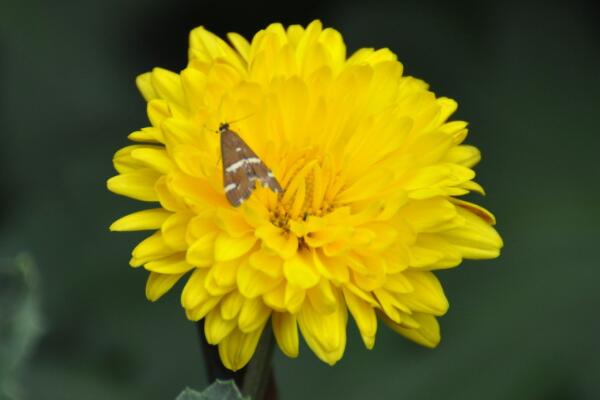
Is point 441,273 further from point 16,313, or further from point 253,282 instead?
point 16,313

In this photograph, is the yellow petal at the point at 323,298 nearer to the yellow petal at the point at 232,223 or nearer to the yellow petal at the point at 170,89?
the yellow petal at the point at 232,223

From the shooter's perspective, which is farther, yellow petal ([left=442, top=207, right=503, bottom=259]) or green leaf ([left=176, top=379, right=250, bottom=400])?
yellow petal ([left=442, top=207, right=503, bottom=259])

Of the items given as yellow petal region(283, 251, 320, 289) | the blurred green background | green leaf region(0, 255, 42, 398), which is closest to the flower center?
yellow petal region(283, 251, 320, 289)

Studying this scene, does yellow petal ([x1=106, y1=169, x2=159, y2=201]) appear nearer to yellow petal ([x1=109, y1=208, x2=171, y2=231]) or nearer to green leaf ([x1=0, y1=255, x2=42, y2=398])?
yellow petal ([x1=109, y1=208, x2=171, y2=231])

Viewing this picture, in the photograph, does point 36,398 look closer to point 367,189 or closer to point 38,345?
point 38,345

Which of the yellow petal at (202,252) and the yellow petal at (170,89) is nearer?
the yellow petal at (202,252)

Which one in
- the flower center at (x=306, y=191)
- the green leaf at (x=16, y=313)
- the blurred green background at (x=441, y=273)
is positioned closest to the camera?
the green leaf at (x=16, y=313)

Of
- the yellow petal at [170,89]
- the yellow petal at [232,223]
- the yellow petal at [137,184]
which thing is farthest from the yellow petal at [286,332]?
the yellow petal at [170,89]

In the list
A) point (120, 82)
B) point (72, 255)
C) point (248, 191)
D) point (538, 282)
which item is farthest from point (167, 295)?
point (248, 191)
